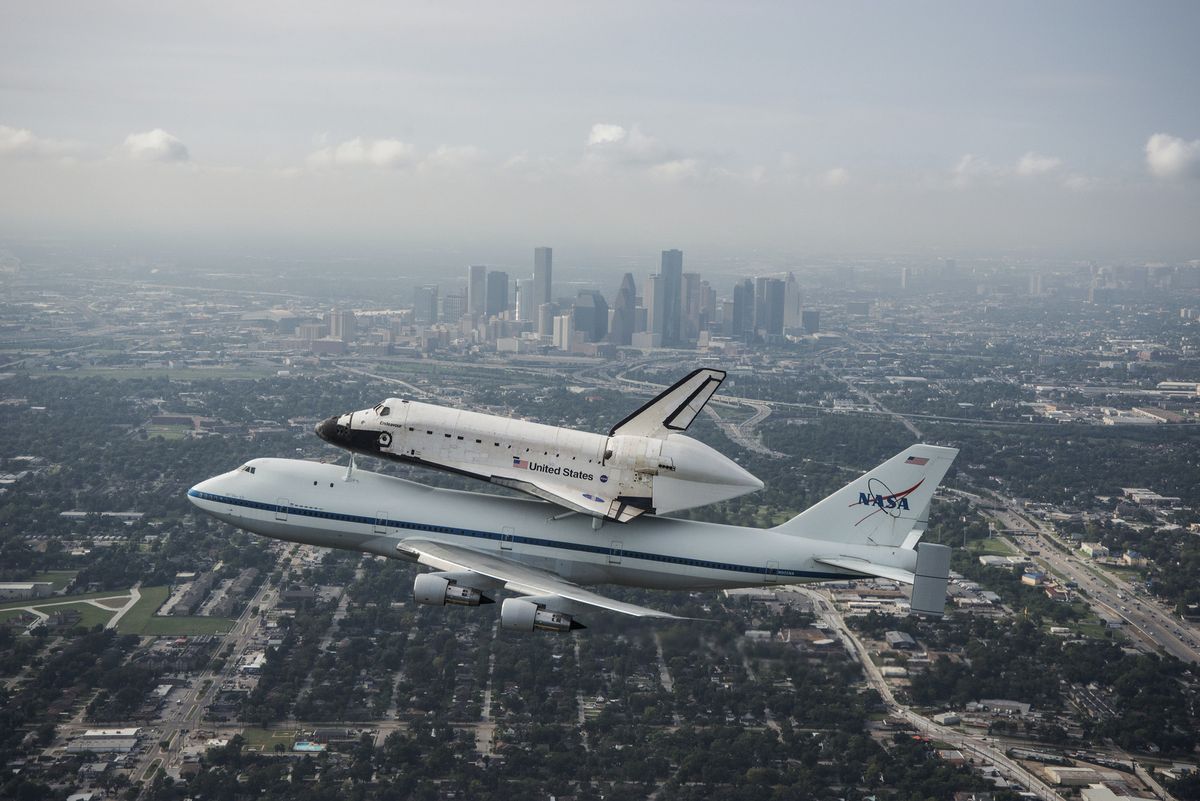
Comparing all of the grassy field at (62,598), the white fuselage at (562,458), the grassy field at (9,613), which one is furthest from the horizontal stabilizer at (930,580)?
the grassy field at (9,613)

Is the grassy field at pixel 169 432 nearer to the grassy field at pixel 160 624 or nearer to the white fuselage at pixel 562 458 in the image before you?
the grassy field at pixel 160 624

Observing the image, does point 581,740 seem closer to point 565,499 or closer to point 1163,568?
point 565,499

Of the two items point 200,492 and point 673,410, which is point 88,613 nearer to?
point 200,492

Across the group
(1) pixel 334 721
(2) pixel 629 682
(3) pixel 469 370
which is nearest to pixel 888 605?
(2) pixel 629 682

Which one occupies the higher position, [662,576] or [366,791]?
[662,576]

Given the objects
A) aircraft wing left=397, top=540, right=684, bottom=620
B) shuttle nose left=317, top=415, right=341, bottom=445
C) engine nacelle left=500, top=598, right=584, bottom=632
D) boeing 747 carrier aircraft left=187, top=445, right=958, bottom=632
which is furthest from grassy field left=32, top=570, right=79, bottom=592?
engine nacelle left=500, top=598, right=584, bottom=632

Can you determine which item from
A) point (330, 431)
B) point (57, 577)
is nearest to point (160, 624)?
point (57, 577)

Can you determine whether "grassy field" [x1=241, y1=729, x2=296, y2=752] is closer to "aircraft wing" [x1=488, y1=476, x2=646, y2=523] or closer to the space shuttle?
the space shuttle

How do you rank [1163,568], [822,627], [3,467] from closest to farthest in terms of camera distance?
[822,627] → [1163,568] → [3,467]
